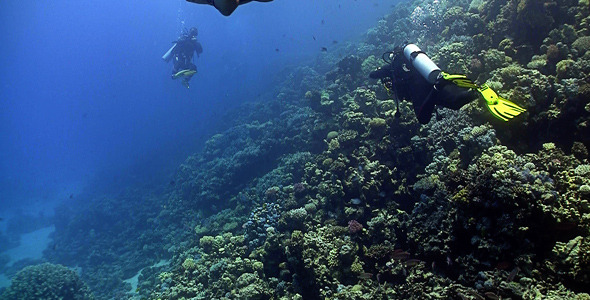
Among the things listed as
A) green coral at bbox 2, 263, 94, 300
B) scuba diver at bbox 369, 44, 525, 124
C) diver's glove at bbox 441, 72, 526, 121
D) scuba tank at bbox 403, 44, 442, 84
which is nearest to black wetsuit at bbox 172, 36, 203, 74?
green coral at bbox 2, 263, 94, 300

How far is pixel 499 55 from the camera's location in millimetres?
8500

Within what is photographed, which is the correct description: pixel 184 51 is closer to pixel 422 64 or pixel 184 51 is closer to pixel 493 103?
pixel 422 64

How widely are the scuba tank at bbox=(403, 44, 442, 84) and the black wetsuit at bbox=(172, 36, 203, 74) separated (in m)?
15.6

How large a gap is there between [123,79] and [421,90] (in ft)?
452

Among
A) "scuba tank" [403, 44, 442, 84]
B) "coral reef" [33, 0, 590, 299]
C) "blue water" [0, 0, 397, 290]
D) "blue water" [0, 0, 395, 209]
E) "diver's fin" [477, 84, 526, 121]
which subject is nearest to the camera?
"coral reef" [33, 0, 590, 299]

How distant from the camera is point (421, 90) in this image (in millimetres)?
6184

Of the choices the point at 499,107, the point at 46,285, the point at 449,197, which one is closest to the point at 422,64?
the point at 499,107

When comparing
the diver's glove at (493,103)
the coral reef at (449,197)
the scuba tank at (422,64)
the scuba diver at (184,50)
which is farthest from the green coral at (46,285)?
the diver's glove at (493,103)

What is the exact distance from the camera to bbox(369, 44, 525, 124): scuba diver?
200 inches

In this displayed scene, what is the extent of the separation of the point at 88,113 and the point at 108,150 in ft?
176

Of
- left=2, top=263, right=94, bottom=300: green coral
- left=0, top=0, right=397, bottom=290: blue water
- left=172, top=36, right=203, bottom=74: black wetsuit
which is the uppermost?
left=0, top=0, right=397, bottom=290: blue water

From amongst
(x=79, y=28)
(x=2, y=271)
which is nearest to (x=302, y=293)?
(x=2, y=271)

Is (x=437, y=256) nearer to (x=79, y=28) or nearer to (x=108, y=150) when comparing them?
(x=108, y=150)

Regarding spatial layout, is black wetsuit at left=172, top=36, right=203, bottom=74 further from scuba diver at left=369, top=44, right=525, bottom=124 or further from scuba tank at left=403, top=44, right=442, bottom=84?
scuba tank at left=403, top=44, right=442, bottom=84
